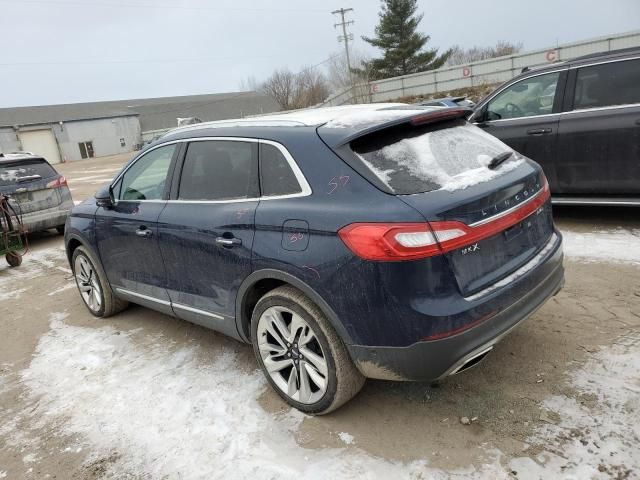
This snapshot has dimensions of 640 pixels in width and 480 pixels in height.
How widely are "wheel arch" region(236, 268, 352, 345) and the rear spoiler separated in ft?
2.65

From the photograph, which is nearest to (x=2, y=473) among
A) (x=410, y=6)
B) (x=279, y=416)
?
(x=279, y=416)

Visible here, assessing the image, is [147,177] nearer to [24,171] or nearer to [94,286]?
[94,286]

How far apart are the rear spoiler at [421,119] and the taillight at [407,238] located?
1.81 ft

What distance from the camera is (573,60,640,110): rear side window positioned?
17.3 feet

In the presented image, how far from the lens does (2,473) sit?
9.75 ft

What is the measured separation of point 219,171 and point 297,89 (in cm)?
6934

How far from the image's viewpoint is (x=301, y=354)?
3.00 m

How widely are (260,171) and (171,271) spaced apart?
120 centimetres

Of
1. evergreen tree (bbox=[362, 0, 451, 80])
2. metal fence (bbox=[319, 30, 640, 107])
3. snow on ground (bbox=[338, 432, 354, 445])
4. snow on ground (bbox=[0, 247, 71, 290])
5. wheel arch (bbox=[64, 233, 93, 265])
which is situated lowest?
snow on ground (bbox=[338, 432, 354, 445])

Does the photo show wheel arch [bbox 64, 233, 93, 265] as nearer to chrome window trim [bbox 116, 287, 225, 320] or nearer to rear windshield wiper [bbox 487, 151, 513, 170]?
chrome window trim [bbox 116, 287, 225, 320]

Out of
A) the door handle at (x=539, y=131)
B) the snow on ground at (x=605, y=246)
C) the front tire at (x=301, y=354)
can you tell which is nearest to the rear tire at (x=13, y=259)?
the front tire at (x=301, y=354)

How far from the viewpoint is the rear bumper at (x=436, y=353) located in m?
2.50

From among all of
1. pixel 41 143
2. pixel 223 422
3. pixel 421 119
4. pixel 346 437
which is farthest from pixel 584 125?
pixel 41 143

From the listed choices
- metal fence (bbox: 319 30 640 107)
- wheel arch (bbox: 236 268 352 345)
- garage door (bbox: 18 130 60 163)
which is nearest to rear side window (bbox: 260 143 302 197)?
wheel arch (bbox: 236 268 352 345)
